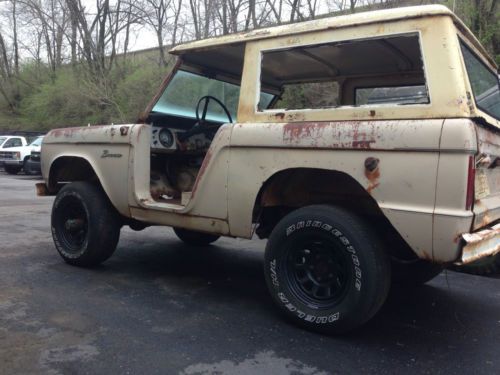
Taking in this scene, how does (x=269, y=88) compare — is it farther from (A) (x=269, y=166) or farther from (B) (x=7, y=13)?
(B) (x=7, y=13)

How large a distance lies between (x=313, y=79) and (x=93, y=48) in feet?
79.5

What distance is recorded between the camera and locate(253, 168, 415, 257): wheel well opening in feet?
11.3

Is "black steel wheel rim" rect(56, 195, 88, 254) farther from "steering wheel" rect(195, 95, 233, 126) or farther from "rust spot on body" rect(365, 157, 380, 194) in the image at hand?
"rust spot on body" rect(365, 157, 380, 194)

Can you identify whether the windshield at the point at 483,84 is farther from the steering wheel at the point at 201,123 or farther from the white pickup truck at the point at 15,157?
the white pickup truck at the point at 15,157

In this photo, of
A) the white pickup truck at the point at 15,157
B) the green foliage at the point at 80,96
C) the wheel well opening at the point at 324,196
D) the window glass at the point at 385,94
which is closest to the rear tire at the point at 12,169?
the white pickup truck at the point at 15,157

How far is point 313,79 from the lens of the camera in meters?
4.96

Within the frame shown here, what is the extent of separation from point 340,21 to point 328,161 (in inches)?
38.1

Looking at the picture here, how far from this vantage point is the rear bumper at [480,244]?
2.78 metres

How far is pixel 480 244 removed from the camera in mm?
2924

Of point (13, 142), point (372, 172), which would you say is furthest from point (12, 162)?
point (372, 172)

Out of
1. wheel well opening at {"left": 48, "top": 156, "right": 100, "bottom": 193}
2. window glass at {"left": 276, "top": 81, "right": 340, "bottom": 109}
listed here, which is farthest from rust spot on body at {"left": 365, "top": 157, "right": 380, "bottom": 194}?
wheel well opening at {"left": 48, "top": 156, "right": 100, "bottom": 193}

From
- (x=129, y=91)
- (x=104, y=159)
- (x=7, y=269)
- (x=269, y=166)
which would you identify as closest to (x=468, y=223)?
(x=269, y=166)

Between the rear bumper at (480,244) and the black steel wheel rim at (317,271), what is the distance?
2.36 feet

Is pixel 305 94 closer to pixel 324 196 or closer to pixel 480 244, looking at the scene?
pixel 324 196
